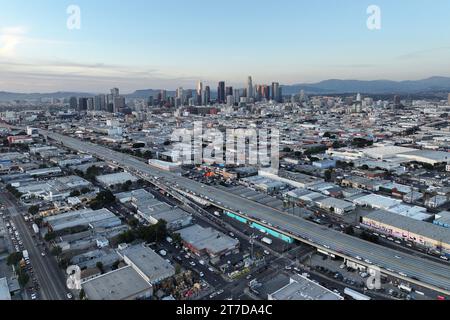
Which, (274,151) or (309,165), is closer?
(309,165)

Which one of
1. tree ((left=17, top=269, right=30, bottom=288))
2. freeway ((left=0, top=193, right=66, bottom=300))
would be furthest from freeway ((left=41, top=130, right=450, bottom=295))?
tree ((left=17, top=269, right=30, bottom=288))

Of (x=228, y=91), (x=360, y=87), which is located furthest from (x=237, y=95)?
(x=360, y=87)

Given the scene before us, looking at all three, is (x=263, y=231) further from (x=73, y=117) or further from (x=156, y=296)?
(x=73, y=117)

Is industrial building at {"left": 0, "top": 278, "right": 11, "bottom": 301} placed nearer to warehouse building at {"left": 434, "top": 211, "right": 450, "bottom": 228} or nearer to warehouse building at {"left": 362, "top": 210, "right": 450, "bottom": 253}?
warehouse building at {"left": 362, "top": 210, "right": 450, "bottom": 253}

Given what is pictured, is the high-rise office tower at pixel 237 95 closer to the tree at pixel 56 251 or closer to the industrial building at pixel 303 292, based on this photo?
the tree at pixel 56 251

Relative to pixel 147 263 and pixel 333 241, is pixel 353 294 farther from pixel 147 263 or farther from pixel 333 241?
pixel 147 263
